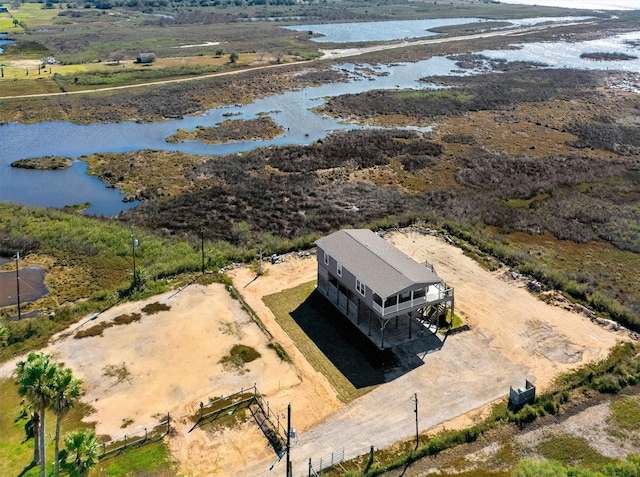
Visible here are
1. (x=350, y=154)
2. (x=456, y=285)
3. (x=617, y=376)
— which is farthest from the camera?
(x=350, y=154)

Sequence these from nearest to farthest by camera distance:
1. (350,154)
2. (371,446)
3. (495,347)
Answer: (371,446) < (495,347) < (350,154)

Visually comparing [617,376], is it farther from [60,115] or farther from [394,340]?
[60,115]

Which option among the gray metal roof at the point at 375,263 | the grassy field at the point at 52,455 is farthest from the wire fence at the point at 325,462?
the gray metal roof at the point at 375,263

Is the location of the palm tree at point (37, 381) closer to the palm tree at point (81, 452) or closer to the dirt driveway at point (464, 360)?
the palm tree at point (81, 452)

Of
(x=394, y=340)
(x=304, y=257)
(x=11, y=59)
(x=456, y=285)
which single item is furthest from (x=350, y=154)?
(x=11, y=59)

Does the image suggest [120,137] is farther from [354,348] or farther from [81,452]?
[81,452]

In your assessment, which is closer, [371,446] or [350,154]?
[371,446]

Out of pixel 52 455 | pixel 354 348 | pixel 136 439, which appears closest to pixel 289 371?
pixel 354 348

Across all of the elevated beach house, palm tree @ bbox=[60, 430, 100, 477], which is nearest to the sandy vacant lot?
the elevated beach house
